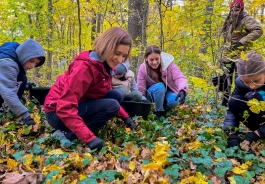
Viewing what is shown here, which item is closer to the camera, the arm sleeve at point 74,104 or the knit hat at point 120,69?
the arm sleeve at point 74,104

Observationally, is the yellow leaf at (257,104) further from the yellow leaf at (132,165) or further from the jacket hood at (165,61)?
the jacket hood at (165,61)

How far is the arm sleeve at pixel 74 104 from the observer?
91.5 inches

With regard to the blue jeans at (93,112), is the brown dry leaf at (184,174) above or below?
below

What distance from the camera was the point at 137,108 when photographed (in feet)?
11.3

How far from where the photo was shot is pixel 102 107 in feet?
9.03

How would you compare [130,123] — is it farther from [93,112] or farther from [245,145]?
[245,145]

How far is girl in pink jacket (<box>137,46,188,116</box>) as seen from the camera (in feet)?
12.5

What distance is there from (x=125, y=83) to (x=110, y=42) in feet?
5.02

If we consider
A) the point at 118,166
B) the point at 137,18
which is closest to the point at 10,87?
the point at 118,166

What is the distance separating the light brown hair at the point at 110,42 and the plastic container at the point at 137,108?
41.8 inches

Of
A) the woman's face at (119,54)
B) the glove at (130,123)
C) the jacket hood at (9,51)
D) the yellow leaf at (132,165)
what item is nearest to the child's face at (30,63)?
the jacket hood at (9,51)

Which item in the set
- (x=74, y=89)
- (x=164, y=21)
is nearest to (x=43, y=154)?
(x=74, y=89)

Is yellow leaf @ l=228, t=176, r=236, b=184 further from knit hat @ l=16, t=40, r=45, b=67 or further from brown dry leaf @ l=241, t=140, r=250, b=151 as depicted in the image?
knit hat @ l=16, t=40, r=45, b=67

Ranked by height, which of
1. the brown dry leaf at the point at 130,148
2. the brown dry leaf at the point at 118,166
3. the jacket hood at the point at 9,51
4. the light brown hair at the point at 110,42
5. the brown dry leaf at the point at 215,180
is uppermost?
the light brown hair at the point at 110,42
